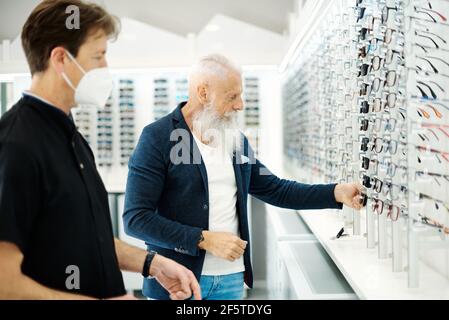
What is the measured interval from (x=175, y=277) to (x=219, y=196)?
0.43 metres

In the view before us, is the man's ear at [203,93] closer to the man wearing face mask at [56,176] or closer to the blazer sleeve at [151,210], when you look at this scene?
the blazer sleeve at [151,210]

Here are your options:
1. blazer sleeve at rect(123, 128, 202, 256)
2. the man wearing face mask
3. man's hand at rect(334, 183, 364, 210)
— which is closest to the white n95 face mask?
the man wearing face mask

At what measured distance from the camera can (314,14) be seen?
2301 mm

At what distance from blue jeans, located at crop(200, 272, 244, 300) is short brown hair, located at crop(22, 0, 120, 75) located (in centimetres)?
97

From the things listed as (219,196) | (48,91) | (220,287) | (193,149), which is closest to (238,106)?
(193,149)

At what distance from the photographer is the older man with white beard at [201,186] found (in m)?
1.57

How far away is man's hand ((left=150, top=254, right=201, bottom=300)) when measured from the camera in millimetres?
1316

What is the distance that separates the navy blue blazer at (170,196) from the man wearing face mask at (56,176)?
1.24ft

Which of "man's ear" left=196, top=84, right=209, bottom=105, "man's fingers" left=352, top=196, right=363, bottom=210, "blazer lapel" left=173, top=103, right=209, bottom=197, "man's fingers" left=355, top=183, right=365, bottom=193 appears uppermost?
"man's ear" left=196, top=84, right=209, bottom=105

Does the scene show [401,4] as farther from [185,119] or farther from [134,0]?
[134,0]

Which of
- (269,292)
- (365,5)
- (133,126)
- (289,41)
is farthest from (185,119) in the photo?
(133,126)

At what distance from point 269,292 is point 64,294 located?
1.58 metres

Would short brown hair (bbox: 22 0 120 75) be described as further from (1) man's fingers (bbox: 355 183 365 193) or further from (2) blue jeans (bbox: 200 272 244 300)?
(1) man's fingers (bbox: 355 183 365 193)

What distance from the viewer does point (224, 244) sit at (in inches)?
60.2
